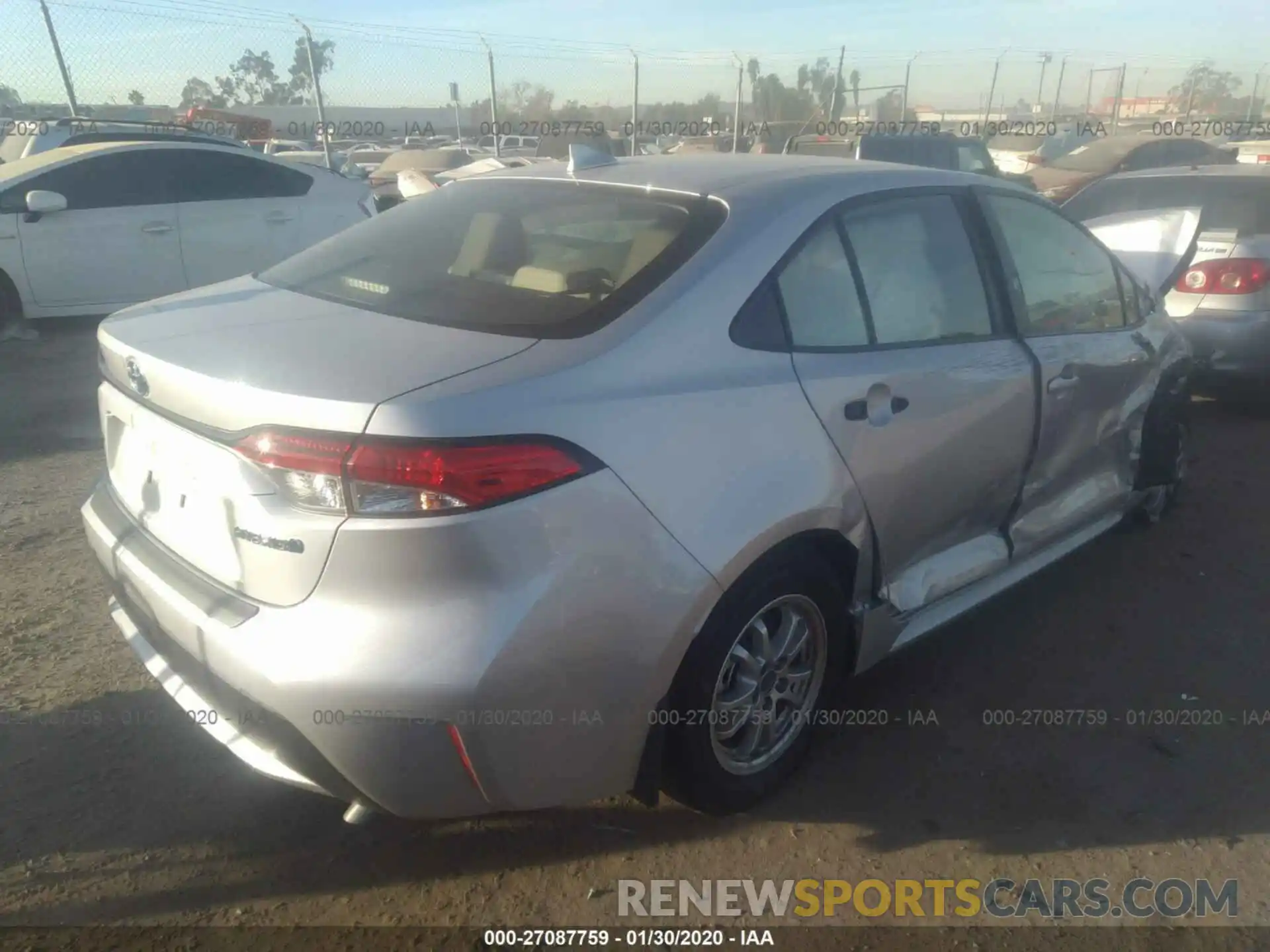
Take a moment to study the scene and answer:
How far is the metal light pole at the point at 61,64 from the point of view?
429 inches

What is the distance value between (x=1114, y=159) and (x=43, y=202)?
1428 centimetres

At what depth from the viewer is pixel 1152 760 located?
2941mm

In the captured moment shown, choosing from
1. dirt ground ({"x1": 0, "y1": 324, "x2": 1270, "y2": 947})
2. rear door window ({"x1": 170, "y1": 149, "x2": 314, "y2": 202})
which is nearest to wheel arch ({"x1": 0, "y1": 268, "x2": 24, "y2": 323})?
rear door window ({"x1": 170, "y1": 149, "x2": 314, "y2": 202})

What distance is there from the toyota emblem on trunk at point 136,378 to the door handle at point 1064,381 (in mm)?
2670

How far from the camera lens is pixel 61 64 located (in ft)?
37.5

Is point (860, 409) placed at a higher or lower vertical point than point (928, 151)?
higher

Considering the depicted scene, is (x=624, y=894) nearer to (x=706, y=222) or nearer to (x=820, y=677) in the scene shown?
(x=820, y=677)

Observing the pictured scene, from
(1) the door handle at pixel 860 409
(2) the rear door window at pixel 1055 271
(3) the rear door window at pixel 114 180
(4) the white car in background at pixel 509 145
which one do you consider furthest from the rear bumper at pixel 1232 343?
(4) the white car in background at pixel 509 145

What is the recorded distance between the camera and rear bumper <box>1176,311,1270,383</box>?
5.86 metres

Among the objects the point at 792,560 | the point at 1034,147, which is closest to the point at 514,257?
the point at 792,560

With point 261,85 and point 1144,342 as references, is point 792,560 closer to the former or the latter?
point 1144,342

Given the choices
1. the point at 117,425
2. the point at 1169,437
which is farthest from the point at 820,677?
the point at 1169,437

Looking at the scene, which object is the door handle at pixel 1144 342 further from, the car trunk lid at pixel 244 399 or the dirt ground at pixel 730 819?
the car trunk lid at pixel 244 399

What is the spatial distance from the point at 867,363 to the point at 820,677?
2.92 feet
